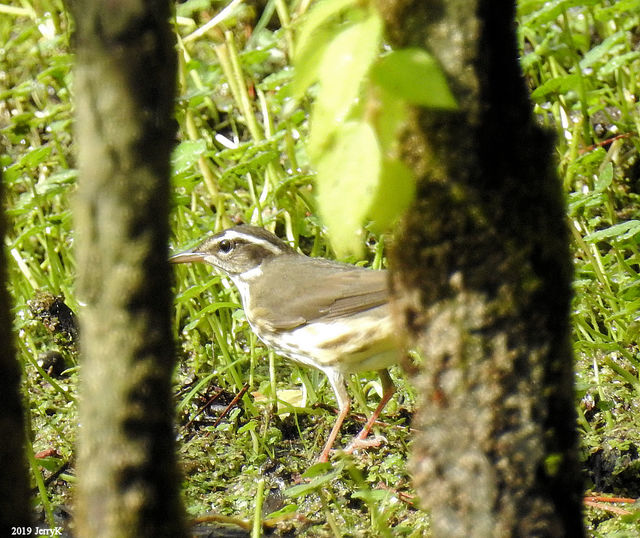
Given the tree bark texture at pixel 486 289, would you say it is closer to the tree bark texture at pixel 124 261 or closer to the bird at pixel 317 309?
the tree bark texture at pixel 124 261

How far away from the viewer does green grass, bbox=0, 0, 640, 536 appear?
14.4 feet

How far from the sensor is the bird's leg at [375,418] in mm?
4828

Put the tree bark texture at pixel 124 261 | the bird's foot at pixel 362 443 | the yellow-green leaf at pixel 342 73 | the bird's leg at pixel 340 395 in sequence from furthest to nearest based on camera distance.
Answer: the bird's leg at pixel 340 395, the bird's foot at pixel 362 443, the tree bark texture at pixel 124 261, the yellow-green leaf at pixel 342 73

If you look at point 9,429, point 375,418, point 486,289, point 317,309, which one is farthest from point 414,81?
point 317,309

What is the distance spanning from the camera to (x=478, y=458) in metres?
1.85

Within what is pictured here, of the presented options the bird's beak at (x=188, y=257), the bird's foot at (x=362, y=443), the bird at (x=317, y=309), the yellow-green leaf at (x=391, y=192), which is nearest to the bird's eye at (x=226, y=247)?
the bird at (x=317, y=309)

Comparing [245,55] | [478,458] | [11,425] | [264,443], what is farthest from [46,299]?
[478,458]

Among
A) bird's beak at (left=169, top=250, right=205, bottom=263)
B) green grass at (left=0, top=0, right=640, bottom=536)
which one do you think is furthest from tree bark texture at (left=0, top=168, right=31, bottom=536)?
bird's beak at (left=169, top=250, right=205, bottom=263)

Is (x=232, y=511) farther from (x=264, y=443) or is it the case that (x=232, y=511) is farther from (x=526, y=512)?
(x=526, y=512)

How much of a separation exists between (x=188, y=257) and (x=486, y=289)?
169 inches

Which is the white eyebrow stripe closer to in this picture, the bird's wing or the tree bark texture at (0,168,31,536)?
the bird's wing

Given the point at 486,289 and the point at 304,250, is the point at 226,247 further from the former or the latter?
the point at 486,289

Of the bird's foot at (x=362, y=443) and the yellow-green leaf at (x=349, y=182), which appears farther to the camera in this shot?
the bird's foot at (x=362, y=443)

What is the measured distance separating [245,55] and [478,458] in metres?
5.15
